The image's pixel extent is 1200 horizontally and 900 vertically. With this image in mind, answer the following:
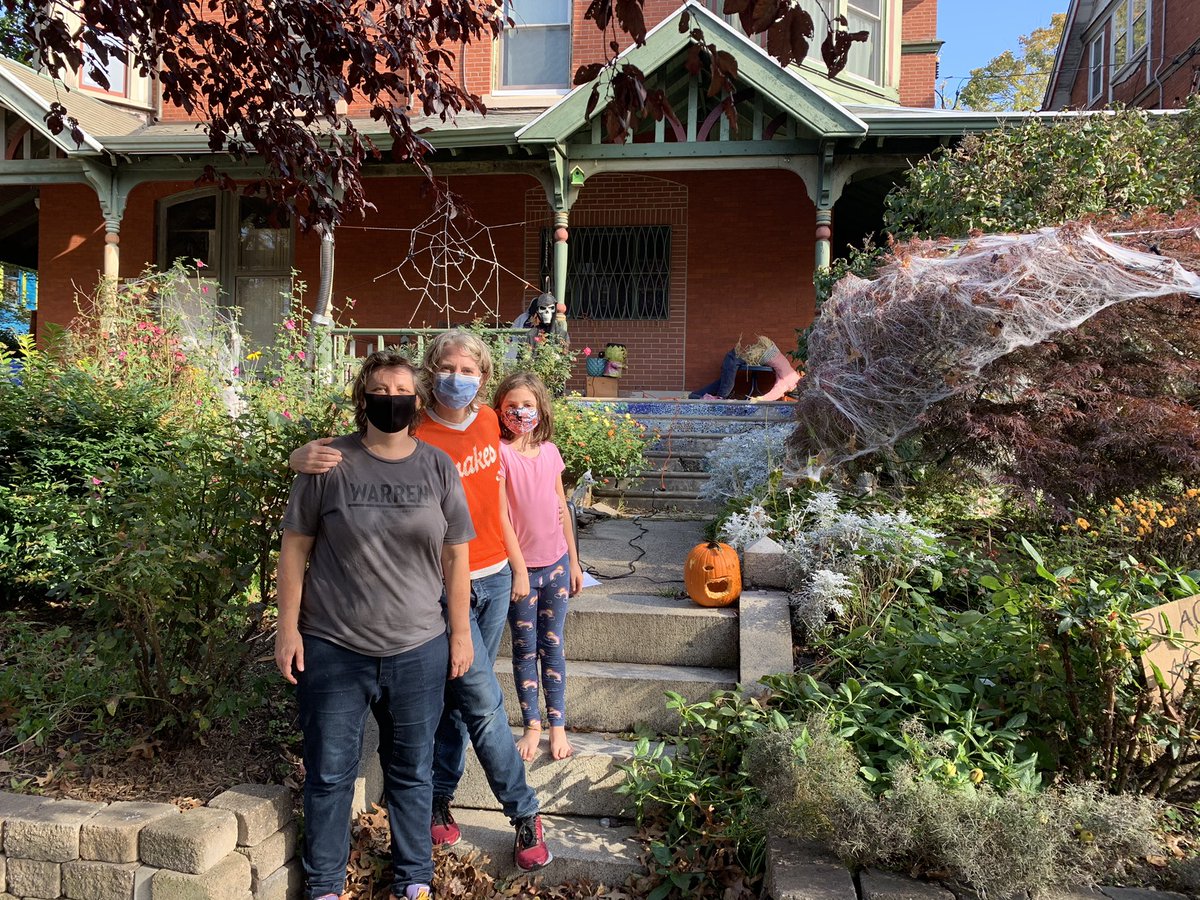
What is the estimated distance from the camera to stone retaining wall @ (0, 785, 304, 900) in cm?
258

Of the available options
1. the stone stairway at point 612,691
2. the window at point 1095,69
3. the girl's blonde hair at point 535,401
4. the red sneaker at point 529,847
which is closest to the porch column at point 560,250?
the stone stairway at point 612,691

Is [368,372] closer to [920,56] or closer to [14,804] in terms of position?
[14,804]

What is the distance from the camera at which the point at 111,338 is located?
7148mm

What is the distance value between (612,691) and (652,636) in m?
0.41

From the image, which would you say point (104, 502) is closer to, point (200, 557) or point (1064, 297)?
point (200, 557)

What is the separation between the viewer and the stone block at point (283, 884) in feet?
9.00

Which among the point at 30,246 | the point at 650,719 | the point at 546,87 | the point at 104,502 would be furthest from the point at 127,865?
the point at 30,246

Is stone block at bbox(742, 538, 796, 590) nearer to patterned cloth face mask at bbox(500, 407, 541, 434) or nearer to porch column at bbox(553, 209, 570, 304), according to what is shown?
patterned cloth face mask at bbox(500, 407, 541, 434)

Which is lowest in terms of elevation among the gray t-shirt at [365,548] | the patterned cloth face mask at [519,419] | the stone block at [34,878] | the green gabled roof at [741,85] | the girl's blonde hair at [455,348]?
the stone block at [34,878]

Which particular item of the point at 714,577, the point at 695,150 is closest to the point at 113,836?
the point at 714,577

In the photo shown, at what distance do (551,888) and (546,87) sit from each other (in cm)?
1153

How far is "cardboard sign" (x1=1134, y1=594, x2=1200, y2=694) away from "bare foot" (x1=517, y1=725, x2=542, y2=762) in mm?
2037

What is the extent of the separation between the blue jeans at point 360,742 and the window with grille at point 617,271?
31.1ft

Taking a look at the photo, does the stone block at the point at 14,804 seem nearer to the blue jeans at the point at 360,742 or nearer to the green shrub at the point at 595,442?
the blue jeans at the point at 360,742
